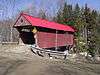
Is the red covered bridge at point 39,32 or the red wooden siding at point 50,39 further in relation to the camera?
the red wooden siding at point 50,39

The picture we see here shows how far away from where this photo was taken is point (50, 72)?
56.3 ft

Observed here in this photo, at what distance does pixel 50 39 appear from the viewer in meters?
34.2

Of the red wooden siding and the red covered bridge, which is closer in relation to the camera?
the red covered bridge

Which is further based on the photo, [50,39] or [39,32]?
[50,39]

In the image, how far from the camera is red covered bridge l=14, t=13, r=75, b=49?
30.0 meters

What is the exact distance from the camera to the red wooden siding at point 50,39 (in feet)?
102

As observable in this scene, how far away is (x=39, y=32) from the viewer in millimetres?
30812

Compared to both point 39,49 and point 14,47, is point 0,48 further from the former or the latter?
point 39,49

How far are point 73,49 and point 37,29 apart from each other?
14.0 meters

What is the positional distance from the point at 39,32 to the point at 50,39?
148 inches

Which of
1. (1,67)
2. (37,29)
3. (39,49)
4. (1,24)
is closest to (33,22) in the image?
(37,29)

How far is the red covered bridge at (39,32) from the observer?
98.4 feet

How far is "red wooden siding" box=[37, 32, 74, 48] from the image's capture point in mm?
30975

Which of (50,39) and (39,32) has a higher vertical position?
(39,32)
